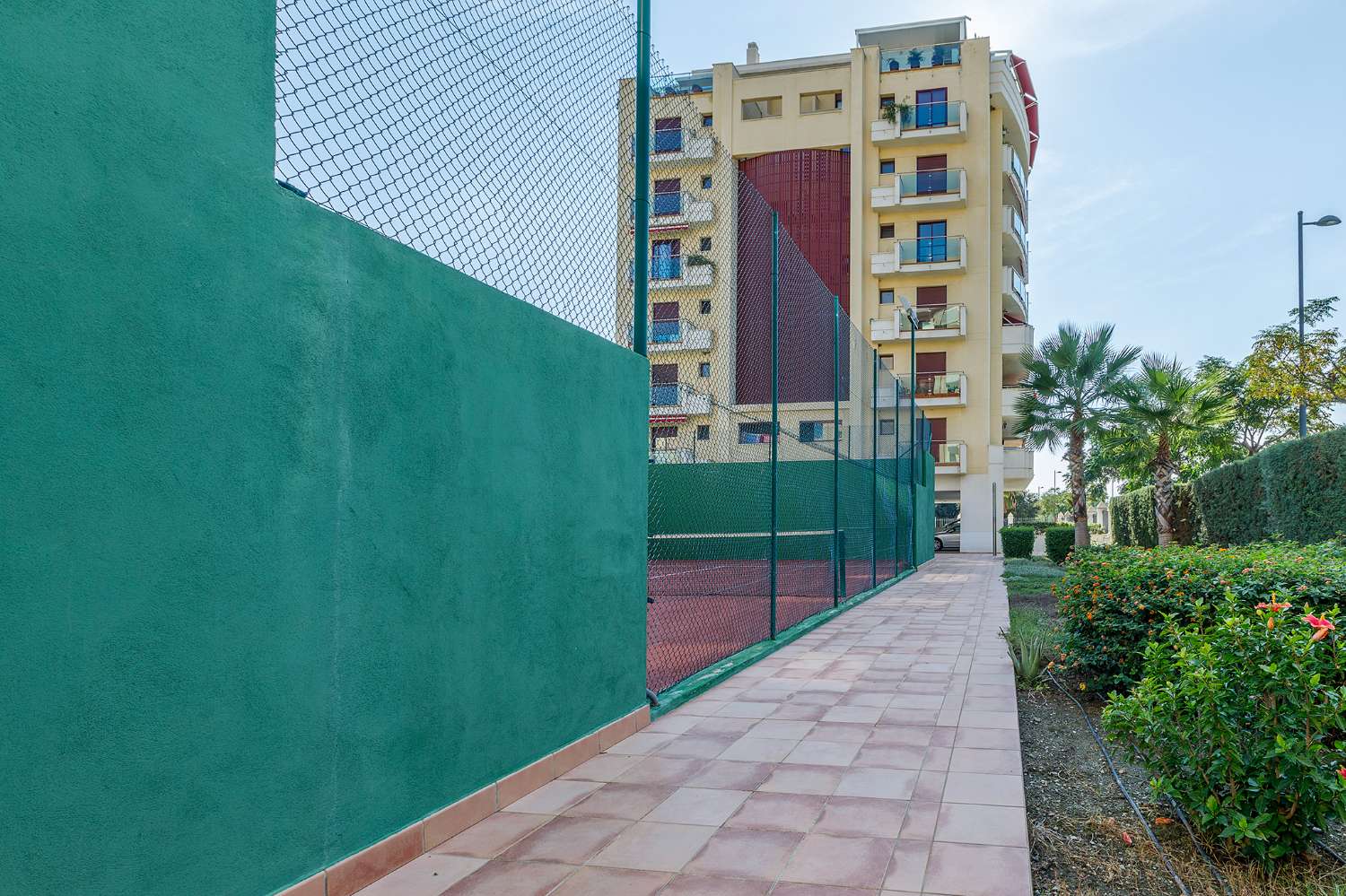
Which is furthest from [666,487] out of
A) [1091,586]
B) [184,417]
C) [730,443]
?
[184,417]

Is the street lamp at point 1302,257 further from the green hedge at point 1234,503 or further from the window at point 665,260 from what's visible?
the window at point 665,260

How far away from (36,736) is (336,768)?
0.93 m

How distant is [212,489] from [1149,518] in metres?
28.5

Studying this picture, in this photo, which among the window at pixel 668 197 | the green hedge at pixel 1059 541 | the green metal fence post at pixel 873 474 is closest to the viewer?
the window at pixel 668 197

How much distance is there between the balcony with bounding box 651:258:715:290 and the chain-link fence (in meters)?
0.03

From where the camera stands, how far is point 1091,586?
233 inches

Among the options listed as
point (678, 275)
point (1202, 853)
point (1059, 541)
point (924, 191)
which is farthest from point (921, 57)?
point (1202, 853)

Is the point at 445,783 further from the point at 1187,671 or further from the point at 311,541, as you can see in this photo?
the point at 1187,671

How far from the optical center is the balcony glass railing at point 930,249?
33531 millimetres

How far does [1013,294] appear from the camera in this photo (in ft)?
117

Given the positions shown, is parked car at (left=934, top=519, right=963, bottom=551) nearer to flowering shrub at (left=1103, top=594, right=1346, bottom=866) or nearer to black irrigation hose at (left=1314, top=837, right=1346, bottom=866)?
black irrigation hose at (left=1314, top=837, right=1346, bottom=866)

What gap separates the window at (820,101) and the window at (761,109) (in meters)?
0.91

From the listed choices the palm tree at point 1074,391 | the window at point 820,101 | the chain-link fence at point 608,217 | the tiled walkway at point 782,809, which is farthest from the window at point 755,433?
the window at point 820,101

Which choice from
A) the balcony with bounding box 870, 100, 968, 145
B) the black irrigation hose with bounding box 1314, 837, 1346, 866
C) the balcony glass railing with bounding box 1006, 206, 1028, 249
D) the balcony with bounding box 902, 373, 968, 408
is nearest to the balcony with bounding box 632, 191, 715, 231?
the black irrigation hose with bounding box 1314, 837, 1346, 866
